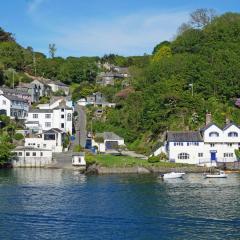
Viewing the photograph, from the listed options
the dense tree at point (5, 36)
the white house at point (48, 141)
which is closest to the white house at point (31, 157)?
the white house at point (48, 141)

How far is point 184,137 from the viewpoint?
61.4 metres

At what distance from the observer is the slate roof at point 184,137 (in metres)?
61.0

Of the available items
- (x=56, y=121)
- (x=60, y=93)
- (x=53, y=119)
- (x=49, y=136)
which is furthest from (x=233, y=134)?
(x=60, y=93)

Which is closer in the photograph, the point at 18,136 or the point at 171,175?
the point at 171,175

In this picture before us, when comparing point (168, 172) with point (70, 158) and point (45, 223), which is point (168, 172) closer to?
point (70, 158)

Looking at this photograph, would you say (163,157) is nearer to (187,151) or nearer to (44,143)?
(187,151)

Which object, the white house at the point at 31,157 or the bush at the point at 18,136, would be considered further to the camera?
the bush at the point at 18,136

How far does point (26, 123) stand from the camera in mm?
75562

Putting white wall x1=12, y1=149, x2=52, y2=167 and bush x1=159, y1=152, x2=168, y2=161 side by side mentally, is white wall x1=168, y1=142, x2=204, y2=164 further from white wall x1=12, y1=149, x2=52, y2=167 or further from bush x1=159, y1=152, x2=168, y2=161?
white wall x1=12, y1=149, x2=52, y2=167

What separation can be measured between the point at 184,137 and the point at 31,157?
718 inches

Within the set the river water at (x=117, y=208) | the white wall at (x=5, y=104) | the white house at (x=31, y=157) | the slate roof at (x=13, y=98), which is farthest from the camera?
the slate roof at (x=13, y=98)

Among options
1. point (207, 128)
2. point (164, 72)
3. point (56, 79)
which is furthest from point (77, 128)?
point (56, 79)

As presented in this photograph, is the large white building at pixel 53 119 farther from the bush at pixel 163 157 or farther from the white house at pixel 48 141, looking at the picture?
the bush at pixel 163 157

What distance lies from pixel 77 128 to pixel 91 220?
4755cm
